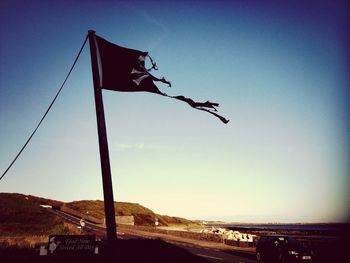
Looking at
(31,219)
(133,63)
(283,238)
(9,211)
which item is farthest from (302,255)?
(9,211)

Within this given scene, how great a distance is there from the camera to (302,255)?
19031 mm

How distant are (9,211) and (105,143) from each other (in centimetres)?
6151

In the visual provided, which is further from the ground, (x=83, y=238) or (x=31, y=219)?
(x=83, y=238)

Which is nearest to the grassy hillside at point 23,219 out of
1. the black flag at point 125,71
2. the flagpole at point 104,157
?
the black flag at point 125,71

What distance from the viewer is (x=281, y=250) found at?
19969 mm

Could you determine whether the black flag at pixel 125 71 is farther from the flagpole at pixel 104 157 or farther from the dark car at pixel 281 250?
the dark car at pixel 281 250

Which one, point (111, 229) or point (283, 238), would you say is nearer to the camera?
point (111, 229)

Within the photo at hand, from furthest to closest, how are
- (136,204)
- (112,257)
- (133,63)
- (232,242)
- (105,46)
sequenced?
(136,204) → (232,242) → (133,63) → (105,46) → (112,257)

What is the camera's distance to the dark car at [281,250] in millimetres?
19141

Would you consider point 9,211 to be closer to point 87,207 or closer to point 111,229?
point 111,229

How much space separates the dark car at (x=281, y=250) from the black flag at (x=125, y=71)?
1706 cm

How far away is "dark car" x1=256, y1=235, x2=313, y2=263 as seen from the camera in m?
19.1

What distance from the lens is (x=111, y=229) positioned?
4.28m

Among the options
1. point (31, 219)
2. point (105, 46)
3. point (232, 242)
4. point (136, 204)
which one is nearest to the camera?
point (105, 46)
